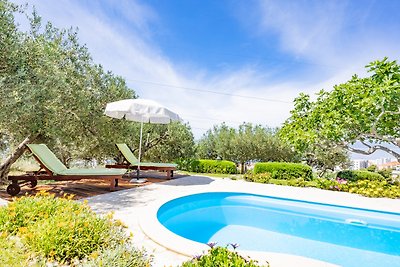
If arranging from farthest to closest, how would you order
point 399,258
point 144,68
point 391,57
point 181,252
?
point 144,68 < point 391,57 < point 399,258 < point 181,252

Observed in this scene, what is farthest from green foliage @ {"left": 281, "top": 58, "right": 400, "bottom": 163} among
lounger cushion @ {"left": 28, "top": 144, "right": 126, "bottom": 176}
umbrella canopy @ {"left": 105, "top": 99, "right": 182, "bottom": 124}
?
lounger cushion @ {"left": 28, "top": 144, "right": 126, "bottom": 176}

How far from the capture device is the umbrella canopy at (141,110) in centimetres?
942

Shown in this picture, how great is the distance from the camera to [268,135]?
83.7 ft

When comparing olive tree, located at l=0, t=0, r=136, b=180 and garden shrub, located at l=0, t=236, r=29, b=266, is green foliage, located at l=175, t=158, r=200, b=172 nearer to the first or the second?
olive tree, located at l=0, t=0, r=136, b=180

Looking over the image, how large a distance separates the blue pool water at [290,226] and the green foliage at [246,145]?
1605 centimetres

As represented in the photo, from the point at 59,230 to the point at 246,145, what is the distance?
23.0 metres

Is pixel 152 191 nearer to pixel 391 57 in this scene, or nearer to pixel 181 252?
pixel 181 252

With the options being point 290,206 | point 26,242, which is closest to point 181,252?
point 26,242

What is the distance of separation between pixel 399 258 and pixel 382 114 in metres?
7.90

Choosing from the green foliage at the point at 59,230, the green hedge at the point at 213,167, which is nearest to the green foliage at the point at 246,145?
the green hedge at the point at 213,167

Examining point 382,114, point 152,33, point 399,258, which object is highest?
point 152,33

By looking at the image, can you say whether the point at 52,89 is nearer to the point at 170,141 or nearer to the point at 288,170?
the point at 170,141

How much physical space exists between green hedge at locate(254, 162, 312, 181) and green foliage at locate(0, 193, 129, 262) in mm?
12564

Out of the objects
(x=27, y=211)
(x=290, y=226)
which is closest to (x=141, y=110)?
(x=27, y=211)
